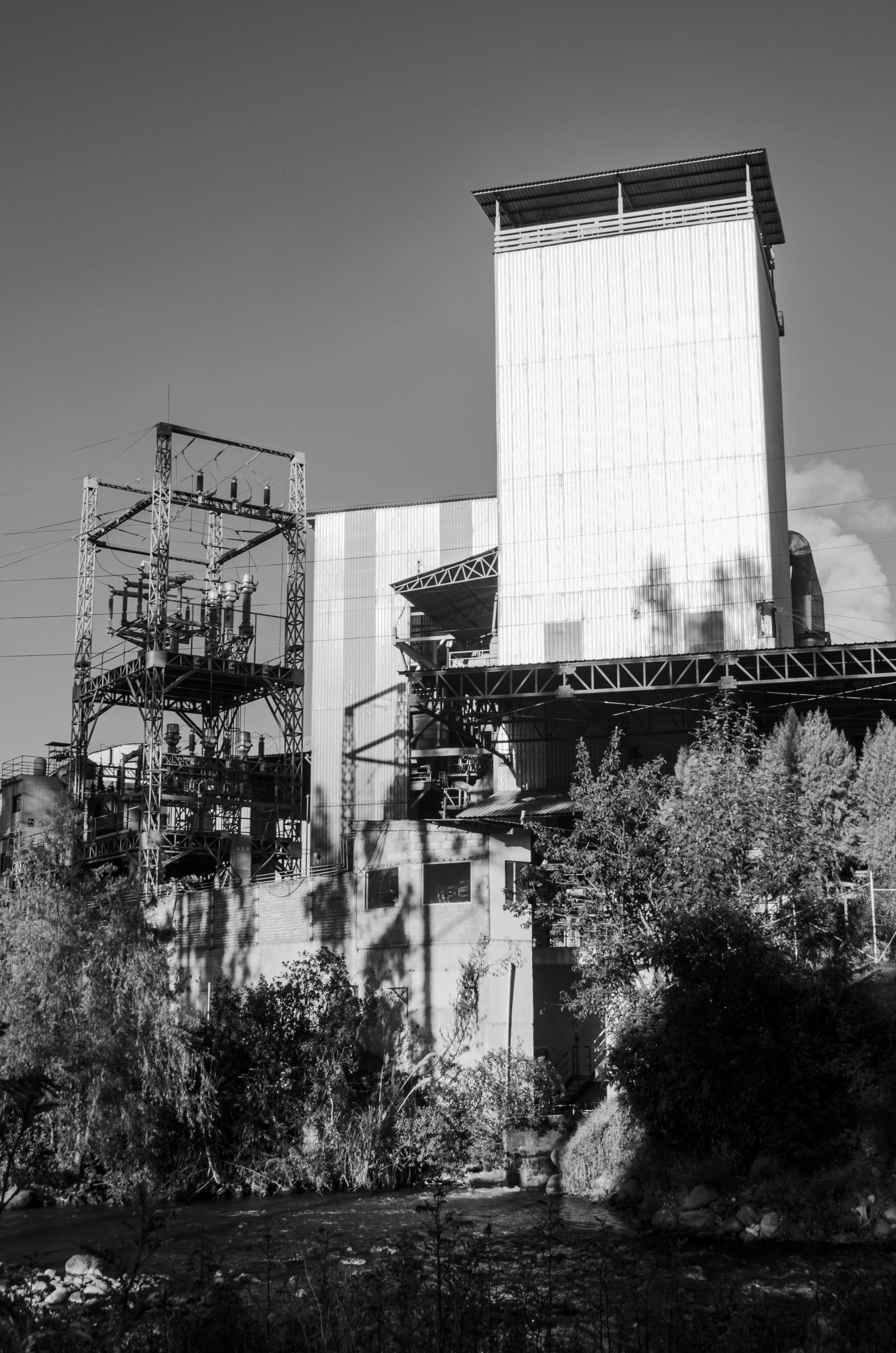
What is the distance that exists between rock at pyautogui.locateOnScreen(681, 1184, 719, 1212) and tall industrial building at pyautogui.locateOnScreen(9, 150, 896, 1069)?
8.31 metres

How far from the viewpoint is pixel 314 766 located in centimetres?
5319

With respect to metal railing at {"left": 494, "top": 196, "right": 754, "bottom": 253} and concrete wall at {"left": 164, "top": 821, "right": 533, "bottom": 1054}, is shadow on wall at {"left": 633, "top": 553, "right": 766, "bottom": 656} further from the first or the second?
metal railing at {"left": 494, "top": 196, "right": 754, "bottom": 253}

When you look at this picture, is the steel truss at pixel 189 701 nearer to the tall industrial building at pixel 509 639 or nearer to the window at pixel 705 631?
the tall industrial building at pixel 509 639

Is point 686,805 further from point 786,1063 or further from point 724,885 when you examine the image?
point 786,1063

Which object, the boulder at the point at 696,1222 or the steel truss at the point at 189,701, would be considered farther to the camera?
the steel truss at the point at 189,701

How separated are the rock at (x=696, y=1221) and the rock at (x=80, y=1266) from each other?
10.4 meters

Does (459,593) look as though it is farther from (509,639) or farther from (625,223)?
(625,223)

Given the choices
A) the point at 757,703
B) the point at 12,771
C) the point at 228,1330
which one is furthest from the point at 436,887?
the point at 12,771

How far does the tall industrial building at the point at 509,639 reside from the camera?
35312 millimetres

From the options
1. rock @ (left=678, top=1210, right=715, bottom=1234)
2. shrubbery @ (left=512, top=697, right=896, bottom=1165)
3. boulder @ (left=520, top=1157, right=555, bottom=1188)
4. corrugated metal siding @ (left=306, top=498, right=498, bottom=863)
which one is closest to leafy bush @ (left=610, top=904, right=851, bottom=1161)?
shrubbery @ (left=512, top=697, right=896, bottom=1165)

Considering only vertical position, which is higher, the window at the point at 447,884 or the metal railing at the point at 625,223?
the metal railing at the point at 625,223

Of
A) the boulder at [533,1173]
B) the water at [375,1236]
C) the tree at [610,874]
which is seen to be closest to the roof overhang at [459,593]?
the tree at [610,874]

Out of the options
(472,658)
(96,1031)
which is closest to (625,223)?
(472,658)

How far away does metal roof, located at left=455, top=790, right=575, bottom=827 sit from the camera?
115ft
